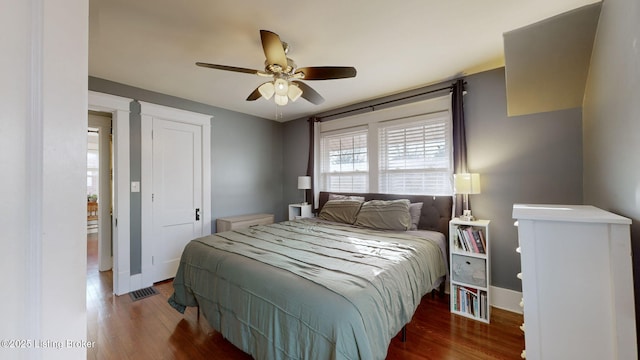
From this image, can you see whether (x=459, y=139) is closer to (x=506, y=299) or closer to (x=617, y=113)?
(x=617, y=113)

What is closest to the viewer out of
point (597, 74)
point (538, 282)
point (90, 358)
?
point (538, 282)

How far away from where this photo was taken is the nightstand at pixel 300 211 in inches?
169

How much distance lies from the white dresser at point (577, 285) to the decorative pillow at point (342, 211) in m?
2.11

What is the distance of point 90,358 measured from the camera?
1.89 m

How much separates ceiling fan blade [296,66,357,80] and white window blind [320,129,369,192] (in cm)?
187

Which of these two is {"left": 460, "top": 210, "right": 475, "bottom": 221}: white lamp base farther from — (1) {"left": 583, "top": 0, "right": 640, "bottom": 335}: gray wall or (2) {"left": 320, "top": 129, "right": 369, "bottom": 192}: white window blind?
(2) {"left": 320, "top": 129, "right": 369, "bottom": 192}: white window blind

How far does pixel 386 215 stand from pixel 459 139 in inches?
47.2

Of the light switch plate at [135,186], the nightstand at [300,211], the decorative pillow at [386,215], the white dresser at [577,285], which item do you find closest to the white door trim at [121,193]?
the light switch plate at [135,186]

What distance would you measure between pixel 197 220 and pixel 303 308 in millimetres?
2976

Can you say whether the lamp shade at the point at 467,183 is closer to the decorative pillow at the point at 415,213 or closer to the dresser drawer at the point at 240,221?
the decorative pillow at the point at 415,213

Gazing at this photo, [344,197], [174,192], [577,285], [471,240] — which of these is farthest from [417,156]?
[174,192]

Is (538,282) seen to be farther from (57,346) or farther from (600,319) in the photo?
(57,346)

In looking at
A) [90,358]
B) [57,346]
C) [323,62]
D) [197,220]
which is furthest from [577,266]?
[197,220]

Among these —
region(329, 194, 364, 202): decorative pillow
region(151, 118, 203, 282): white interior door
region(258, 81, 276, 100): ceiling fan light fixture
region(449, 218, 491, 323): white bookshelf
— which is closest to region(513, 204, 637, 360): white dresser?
region(449, 218, 491, 323): white bookshelf
